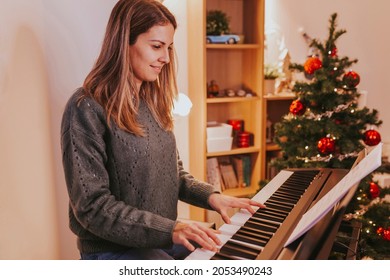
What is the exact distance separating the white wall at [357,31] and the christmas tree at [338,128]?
38 cm

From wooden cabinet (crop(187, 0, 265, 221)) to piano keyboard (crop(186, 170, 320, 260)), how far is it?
3.53ft

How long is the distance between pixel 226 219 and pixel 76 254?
30.2 inches

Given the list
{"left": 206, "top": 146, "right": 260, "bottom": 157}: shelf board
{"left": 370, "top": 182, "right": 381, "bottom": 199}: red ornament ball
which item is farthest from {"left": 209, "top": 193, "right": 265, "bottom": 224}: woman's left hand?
{"left": 206, "top": 146, "right": 260, "bottom": 157}: shelf board

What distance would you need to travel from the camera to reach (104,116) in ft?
3.28

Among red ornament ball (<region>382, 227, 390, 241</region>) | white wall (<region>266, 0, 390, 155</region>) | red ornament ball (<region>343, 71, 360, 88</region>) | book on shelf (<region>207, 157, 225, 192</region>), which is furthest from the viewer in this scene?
book on shelf (<region>207, 157, 225, 192</region>)

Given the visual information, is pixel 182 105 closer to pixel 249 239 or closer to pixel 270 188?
pixel 270 188

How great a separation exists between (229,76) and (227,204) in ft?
5.25

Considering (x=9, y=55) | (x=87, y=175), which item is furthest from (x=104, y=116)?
(x=9, y=55)

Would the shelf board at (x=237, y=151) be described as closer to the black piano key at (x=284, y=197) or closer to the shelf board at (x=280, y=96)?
the shelf board at (x=280, y=96)

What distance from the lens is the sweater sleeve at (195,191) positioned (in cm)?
121

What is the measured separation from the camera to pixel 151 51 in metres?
1.07

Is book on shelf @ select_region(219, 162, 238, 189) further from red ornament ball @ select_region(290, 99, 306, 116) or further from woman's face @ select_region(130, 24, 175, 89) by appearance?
woman's face @ select_region(130, 24, 175, 89)

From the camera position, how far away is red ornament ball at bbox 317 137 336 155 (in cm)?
179

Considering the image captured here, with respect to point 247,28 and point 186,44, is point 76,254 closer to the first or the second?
point 186,44
